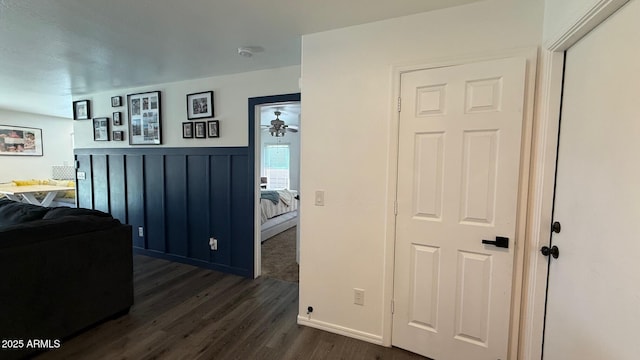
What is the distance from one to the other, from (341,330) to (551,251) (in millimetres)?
1481

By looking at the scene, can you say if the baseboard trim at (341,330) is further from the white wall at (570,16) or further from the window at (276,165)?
the window at (276,165)

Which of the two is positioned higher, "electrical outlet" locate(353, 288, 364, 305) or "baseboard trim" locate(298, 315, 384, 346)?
"electrical outlet" locate(353, 288, 364, 305)

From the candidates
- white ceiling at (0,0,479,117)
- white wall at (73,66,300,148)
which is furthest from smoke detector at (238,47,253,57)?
white wall at (73,66,300,148)

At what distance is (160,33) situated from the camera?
2.17 metres

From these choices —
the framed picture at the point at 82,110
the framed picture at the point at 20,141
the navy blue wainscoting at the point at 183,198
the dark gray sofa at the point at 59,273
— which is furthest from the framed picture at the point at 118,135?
the framed picture at the point at 20,141

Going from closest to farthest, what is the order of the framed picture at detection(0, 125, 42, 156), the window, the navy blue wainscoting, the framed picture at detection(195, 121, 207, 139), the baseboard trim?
1. the baseboard trim
2. the navy blue wainscoting
3. the framed picture at detection(195, 121, 207, 139)
4. the framed picture at detection(0, 125, 42, 156)
5. the window

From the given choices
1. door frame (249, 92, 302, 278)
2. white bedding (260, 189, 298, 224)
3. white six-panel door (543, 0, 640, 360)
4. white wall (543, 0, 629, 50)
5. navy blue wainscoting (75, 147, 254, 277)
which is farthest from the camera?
white bedding (260, 189, 298, 224)

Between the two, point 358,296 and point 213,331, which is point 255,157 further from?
point 358,296

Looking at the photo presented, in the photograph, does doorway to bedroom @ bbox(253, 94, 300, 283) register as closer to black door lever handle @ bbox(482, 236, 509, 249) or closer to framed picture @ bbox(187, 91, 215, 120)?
framed picture @ bbox(187, 91, 215, 120)

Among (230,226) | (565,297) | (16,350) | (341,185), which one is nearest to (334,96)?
(341,185)

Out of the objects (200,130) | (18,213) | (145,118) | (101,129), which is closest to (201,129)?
(200,130)

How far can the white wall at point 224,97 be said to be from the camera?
2969 millimetres

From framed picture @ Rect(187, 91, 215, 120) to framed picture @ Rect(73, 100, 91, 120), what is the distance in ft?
6.48

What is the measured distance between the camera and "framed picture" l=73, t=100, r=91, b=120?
417cm
